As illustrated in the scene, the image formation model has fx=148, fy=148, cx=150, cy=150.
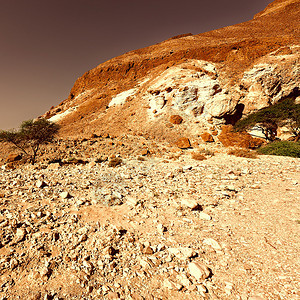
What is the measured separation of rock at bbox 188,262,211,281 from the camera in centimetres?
316

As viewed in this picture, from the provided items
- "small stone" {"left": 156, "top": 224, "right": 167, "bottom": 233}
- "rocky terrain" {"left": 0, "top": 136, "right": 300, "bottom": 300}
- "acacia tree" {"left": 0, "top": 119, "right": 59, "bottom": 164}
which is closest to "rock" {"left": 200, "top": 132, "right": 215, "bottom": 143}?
"rocky terrain" {"left": 0, "top": 136, "right": 300, "bottom": 300}

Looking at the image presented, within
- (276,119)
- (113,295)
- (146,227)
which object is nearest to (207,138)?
(276,119)

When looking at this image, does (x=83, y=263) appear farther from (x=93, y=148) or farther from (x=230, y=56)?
(x=230, y=56)

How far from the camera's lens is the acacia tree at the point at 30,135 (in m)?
11.6

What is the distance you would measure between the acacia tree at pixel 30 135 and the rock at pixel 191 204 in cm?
1126

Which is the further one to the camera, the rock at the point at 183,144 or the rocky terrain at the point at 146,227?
the rock at the point at 183,144

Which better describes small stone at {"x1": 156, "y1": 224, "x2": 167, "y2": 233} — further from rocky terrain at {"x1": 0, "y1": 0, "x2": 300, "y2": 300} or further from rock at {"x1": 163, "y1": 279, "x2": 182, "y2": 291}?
rock at {"x1": 163, "y1": 279, "x2": 182, "y2": 291}

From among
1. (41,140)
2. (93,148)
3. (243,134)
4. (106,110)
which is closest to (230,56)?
(243,134)

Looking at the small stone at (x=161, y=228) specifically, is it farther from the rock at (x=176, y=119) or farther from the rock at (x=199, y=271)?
the rock at (x=176, y=119)

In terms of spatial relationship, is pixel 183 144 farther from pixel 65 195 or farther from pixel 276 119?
pixel 65 195

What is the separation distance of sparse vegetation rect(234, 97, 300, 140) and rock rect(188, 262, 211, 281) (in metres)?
17.4

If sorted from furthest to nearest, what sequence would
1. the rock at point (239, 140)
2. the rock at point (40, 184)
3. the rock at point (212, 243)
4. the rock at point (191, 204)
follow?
the rock at point (239, 140)
the rock at point (40, 184)
the rock at point (191, 204)
the rock at point (212, 243)

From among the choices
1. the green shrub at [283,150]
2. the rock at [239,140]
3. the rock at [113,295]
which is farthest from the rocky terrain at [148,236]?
the rock at [239,140]

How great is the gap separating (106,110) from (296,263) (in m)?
26.0
